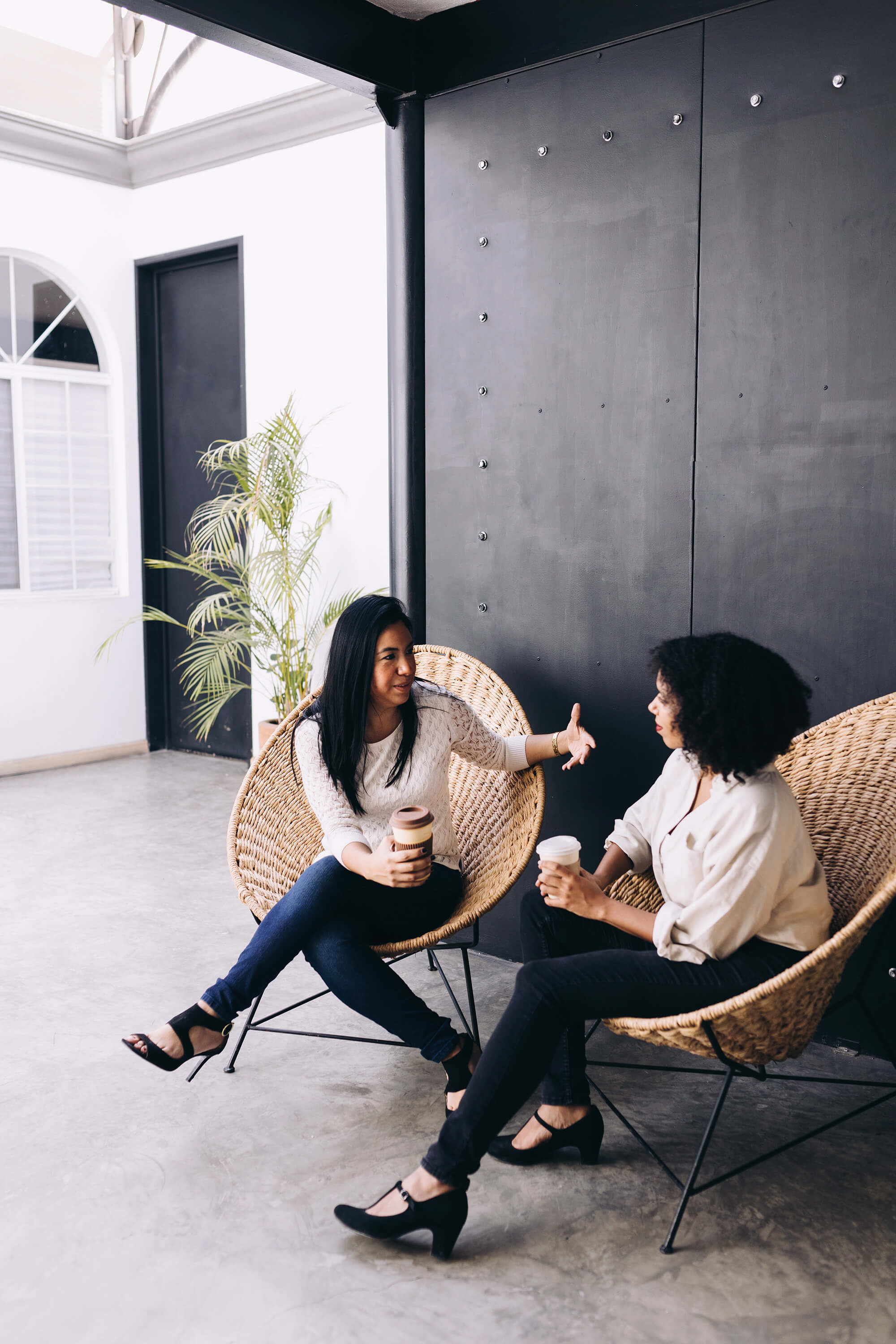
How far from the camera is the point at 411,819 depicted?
210 cm

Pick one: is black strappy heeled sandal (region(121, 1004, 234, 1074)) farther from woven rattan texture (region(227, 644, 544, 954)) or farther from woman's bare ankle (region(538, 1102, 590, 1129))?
woman's bare ankle (region(538, 1102, 590, 1129))

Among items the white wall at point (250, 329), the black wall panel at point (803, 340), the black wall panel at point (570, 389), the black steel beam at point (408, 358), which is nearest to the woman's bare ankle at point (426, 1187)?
the black wall panel at point (570, 389)

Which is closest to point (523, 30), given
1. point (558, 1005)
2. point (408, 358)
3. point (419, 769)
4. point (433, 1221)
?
point (408, 358)

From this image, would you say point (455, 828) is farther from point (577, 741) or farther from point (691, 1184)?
point (691, 1184)

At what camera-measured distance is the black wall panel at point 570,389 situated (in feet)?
8.83

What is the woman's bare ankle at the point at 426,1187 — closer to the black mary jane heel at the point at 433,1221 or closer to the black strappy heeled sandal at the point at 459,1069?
the black mary jane heel at the point at 433,1221

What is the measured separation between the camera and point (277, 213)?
5113 mm

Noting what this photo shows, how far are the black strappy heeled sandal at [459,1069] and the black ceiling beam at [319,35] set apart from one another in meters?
2.42

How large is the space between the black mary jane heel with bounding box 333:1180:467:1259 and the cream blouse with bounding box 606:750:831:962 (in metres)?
0.55

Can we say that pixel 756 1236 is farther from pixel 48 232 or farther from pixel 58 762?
pixel 48 232

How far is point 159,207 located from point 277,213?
0.89 metres

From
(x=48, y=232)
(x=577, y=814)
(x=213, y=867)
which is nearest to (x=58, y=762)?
(x=213, y=867)

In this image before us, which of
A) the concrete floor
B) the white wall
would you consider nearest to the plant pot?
the white wall

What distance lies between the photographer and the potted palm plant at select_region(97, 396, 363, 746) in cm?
459
